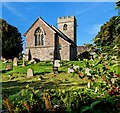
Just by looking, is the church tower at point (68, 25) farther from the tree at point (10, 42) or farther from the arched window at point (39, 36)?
the arched window at point (39, 36)

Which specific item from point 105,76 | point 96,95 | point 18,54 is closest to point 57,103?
point 96,95

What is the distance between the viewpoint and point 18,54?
43.7 meters

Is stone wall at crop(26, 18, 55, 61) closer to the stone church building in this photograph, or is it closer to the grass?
the stone church building

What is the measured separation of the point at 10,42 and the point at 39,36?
593 centimetres

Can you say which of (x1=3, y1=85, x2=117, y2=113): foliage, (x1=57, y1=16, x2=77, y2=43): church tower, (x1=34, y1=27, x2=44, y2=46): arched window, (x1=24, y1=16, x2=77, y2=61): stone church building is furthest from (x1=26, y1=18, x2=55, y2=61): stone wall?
(x1=3, y1=85, x2=117, y2=113): foliage

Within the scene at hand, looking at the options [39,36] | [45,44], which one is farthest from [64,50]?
[39,36]

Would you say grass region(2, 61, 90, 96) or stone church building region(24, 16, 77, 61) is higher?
stone church building region(24, 16, 77, 61)

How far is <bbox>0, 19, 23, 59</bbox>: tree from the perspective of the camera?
41.3 m

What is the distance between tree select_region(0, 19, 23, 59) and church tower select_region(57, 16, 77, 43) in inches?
392

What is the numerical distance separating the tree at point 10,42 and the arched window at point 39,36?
5.19m

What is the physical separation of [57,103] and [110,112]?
81 centimetres

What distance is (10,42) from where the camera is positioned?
4175 centimetres

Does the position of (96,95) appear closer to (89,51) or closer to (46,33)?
(89,51)

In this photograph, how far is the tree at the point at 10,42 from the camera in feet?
136
